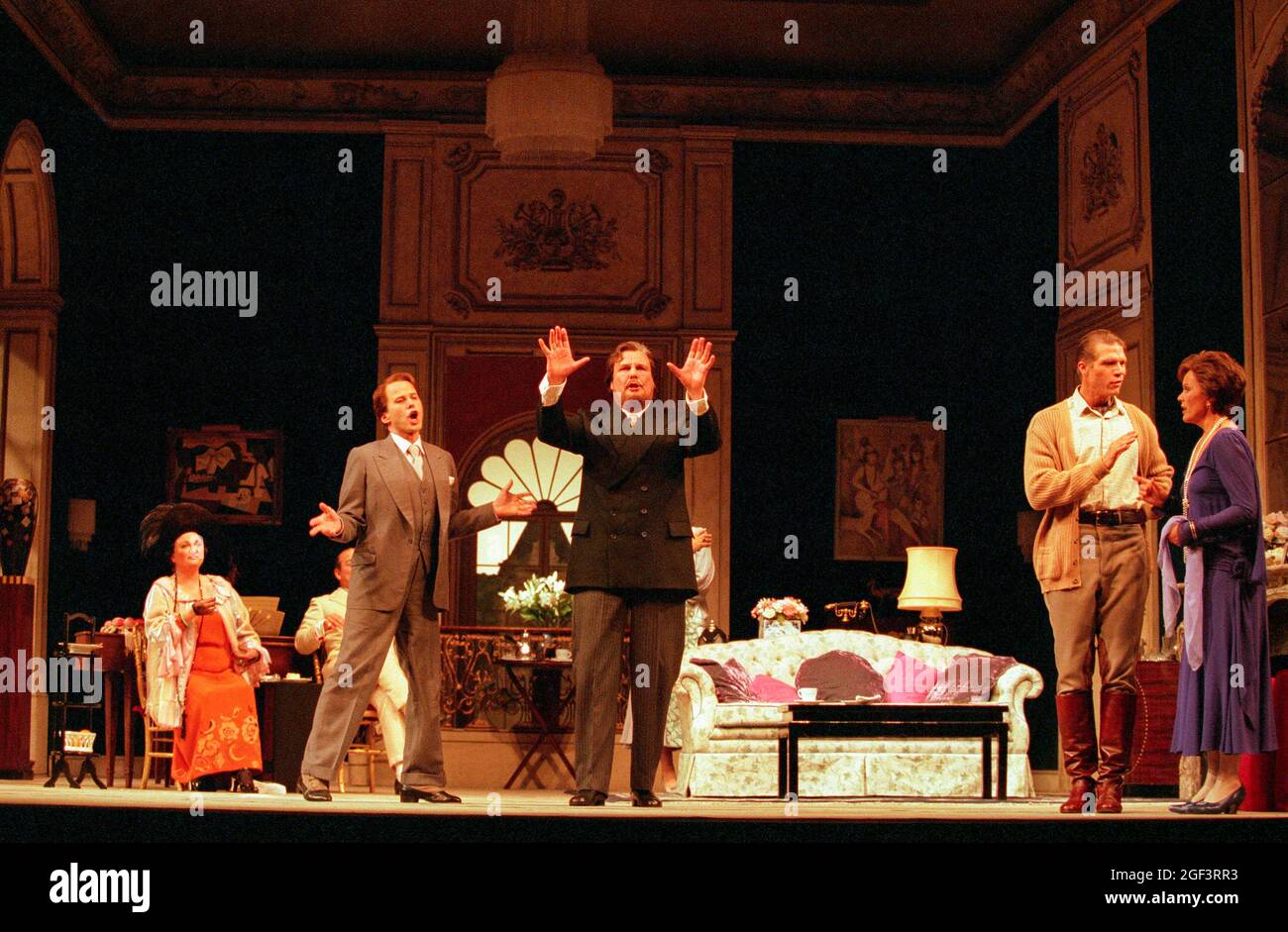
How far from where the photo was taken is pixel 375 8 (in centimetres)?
1175

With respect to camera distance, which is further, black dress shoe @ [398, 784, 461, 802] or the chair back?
the chair back

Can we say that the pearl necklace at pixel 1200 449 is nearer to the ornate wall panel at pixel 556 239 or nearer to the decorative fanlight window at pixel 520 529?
the decorative fanlight window at pixel 520 529

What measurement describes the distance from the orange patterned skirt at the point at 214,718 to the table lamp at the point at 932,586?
4812 millimetres

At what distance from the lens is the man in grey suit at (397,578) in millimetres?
5984

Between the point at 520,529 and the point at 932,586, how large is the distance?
3.17m

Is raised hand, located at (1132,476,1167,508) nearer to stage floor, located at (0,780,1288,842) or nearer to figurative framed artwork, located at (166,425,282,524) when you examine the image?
stage floor, located at (0,780,1288,842)

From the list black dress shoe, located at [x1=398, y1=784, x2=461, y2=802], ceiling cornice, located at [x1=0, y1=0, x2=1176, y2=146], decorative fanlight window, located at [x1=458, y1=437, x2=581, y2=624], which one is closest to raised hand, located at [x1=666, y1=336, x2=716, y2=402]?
black dress shoe, located at [x1=398, y1=784, x2=461, y2=802]

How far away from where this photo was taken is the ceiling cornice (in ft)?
41.8

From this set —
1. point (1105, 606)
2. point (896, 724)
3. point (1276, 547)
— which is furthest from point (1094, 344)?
point (896, 724)

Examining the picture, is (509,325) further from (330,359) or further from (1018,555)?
(1018,555)

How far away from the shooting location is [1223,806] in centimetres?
554

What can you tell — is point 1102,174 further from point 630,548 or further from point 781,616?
point 630,548

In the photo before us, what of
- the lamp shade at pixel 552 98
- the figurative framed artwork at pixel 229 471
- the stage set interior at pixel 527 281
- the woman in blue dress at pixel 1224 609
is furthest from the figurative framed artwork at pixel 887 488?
the woman in blue dress at pixel 1224 609

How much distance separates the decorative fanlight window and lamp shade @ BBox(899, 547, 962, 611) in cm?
263
